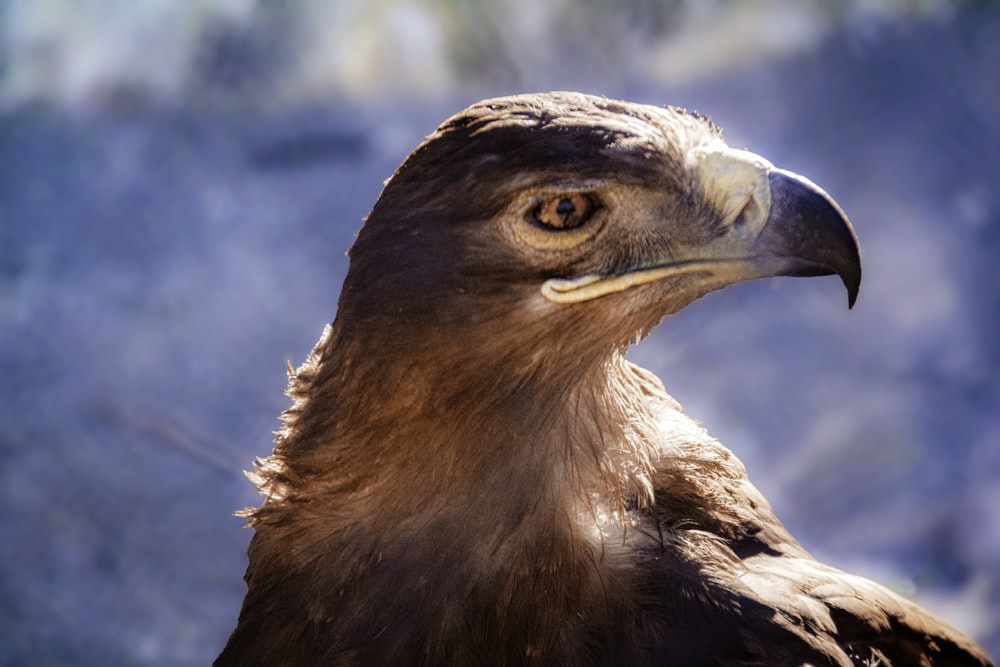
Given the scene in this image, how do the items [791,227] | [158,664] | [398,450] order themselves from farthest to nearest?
[158,664], [398,450], [791,227]

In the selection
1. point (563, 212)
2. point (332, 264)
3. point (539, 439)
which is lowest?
point (539, 439)

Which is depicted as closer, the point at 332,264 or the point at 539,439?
the point at 539,439

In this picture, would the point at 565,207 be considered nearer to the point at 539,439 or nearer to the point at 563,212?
the point at 563,212

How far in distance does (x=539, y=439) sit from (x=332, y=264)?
11.9ft

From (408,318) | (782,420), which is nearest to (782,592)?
(408,318)

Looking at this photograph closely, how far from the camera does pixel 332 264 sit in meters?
6.03

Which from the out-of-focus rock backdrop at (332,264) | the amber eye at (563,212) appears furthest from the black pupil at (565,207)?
the out-of-focus rock backdrop at (332,264)

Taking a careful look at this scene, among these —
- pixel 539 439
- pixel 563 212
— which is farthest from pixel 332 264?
pixel 563 212

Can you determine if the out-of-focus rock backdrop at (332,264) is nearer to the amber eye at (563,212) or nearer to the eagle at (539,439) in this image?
the eagle at (539,439)

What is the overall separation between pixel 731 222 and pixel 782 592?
32.8 inches

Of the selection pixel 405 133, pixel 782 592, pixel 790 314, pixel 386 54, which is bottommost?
pixel 782 592

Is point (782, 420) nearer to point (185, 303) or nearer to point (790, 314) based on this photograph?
point (790, 314)

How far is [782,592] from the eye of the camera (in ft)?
8.52

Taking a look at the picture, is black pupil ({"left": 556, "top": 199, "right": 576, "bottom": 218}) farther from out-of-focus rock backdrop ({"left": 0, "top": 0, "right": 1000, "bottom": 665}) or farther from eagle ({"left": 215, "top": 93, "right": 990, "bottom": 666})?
out-of-focus rock backdrop ({"left": 0, "top": 0, "right": 1000, "bottom": 665})
